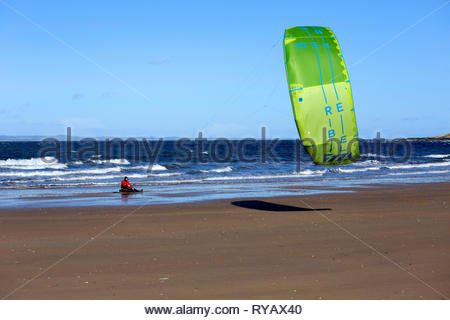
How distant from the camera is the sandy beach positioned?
19.5 feet

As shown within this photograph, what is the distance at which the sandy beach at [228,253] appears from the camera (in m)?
5.93

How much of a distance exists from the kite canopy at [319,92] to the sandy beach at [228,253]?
6.14ft

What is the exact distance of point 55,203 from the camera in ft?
48.5

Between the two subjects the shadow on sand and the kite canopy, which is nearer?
the kite canopy

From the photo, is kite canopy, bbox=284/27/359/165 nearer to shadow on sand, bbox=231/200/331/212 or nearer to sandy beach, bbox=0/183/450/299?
sandy beach, bbox=0/183/450/299

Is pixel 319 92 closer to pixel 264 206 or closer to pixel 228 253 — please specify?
pixel 264 206

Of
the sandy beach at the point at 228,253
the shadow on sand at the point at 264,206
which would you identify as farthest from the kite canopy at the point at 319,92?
the shadow on sand at the point at 264,206

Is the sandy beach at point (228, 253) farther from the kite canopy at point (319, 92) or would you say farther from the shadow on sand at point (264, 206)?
the kite canopy at point (319, 92)

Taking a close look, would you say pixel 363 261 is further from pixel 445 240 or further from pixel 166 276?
pixel 166 276

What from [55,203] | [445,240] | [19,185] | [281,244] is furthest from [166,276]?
[19,185]

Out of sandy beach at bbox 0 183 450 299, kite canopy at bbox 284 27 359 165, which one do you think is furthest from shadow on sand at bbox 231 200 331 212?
kite canopy at bbox 284 27 359 165

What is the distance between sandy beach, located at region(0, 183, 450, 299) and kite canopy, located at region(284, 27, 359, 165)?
1.87 m

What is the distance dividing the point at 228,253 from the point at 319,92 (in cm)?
460

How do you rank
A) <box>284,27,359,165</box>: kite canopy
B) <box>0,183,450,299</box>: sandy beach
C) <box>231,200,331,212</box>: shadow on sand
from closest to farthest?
<box>0,183,450,299</box>: sandy beach
<box>284,27,359,165</box>: kite canopy
<box>231,200,331,212</box>: shadow on sand
